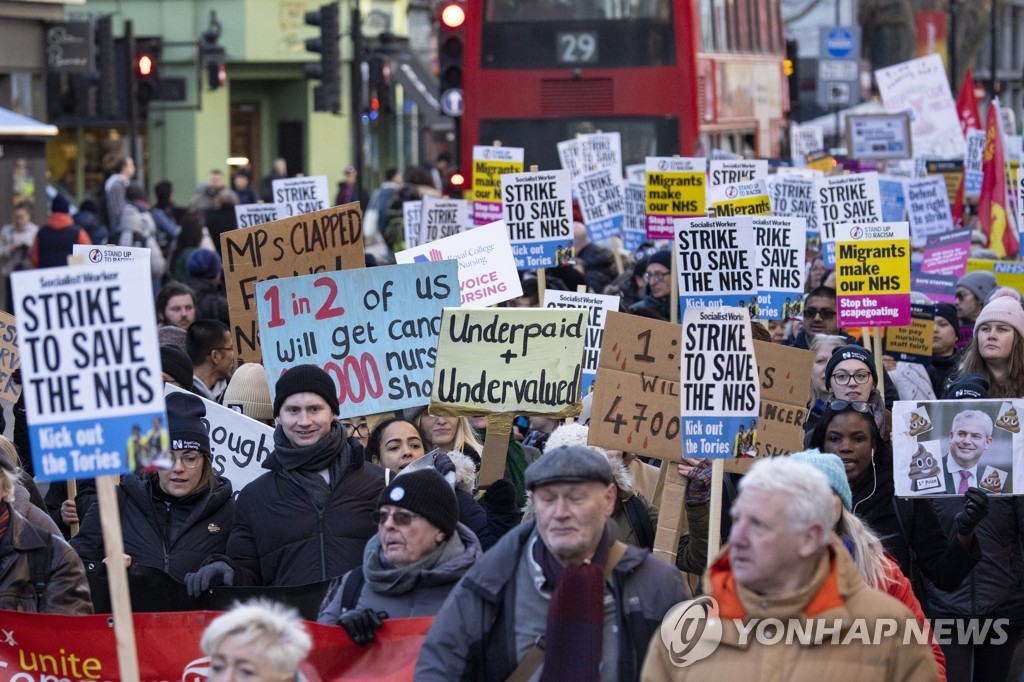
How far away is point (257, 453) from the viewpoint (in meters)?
7.49

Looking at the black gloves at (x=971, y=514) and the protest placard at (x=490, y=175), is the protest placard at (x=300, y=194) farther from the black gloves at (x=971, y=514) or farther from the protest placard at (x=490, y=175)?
the black gloves at (x=971, y=514)

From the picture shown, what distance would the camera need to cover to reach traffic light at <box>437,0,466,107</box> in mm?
18828

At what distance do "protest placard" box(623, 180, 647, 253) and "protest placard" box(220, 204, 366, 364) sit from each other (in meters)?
7.86

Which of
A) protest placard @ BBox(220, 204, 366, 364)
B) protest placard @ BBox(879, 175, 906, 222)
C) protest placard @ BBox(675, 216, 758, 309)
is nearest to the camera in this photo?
protest placard @ BBox(220, 204, 366, 364)

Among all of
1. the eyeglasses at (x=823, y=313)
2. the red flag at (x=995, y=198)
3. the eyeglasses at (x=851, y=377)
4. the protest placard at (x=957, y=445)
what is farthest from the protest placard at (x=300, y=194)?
the protest placard at (x=957, y=445)

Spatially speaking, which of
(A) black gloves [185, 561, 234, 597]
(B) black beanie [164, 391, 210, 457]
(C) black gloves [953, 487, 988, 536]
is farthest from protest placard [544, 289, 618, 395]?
(A) black gloves [185, 561, 234, 597]

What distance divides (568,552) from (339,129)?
3795 cm

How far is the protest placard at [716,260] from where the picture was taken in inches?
364

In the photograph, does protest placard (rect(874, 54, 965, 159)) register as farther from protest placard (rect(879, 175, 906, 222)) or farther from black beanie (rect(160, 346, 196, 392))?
black beanie (rect(160, 346, 196, 392))

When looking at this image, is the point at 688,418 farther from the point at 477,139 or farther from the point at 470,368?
the point at 477,139

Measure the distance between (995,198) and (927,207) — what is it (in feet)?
2.17

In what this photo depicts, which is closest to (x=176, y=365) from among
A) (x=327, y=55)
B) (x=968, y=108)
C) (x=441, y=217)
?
(x=441, y=217)

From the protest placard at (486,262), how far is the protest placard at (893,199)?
805cm

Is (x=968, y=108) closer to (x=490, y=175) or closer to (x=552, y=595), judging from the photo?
(x=490, y=175)
